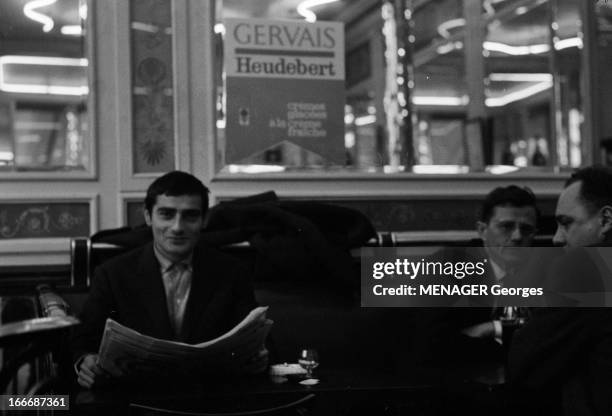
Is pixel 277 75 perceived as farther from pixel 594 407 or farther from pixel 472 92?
pixel 594 407

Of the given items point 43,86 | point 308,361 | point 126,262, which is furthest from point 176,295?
point 43,86

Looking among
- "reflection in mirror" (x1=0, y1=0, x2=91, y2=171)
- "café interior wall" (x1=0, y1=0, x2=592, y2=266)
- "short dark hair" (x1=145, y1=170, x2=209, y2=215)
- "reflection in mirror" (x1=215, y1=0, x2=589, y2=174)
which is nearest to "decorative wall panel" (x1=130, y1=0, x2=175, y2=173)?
"café interior wall" (x1=0, y1=0, x2=592, y2=266)

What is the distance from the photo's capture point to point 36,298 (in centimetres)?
255

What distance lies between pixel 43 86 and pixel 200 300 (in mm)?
1411

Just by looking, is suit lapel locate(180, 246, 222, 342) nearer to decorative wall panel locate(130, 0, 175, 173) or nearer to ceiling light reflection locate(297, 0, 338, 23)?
decorative wall panel locate(130, 0, 175, 173)

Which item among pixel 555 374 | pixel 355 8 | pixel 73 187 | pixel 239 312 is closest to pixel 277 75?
pixel 355 8

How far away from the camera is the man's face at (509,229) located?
2.88 metres

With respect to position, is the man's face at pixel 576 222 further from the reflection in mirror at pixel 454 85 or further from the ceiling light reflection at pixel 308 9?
the ceiling light reflection at pixel 308 9

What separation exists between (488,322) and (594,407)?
35.3 inches

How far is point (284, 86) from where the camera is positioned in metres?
3.60

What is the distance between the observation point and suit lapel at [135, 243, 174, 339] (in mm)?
2338

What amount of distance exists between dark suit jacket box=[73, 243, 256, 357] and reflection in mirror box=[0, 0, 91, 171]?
1.03m

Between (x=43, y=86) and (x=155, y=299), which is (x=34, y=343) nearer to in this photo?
(x=155, y=299)

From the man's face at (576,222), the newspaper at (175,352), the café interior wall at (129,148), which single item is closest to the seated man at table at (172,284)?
the newspaper at (175,352)
